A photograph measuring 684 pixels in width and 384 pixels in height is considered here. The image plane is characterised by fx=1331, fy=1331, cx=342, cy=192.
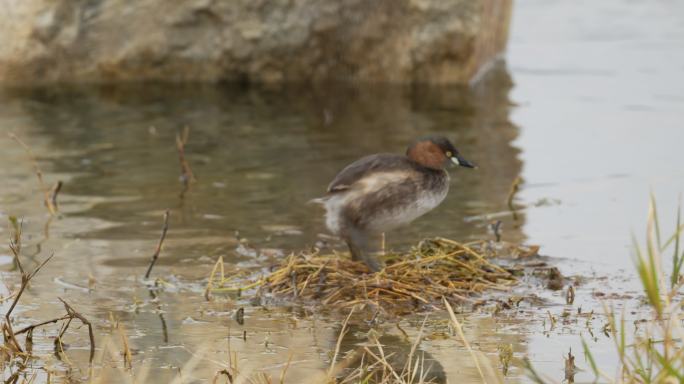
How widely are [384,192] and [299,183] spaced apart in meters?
2.96

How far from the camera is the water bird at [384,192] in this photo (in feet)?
24.6

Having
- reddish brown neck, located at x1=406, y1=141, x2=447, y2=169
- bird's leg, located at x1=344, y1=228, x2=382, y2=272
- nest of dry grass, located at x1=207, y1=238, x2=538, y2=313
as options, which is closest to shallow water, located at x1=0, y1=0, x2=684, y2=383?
nest of dry grass, located at x1=207, y1=238, x2=538, y2=313

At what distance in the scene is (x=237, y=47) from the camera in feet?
47.8

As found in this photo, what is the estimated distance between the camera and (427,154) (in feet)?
25.3

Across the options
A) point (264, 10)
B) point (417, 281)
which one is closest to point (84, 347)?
point (417, 281)

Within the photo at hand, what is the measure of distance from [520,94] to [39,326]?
8462mm

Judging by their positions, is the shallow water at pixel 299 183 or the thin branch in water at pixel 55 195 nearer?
the shallow water at pixel 299 183

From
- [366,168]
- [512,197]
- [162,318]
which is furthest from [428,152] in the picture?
[512,197]

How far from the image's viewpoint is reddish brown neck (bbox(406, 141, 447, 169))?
25.3 ft

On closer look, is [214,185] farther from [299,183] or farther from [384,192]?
[384,192]

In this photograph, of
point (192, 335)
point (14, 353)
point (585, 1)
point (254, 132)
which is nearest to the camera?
point (14, 353)

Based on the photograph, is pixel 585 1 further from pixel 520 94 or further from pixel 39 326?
pixel 39 326

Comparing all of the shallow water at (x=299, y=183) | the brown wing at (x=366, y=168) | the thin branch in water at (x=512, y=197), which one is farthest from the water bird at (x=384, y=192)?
the thin branch in water at (x=512, y=197)

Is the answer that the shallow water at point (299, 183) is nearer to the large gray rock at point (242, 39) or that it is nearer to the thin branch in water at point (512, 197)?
the thin branch in water at point (512, 197)
